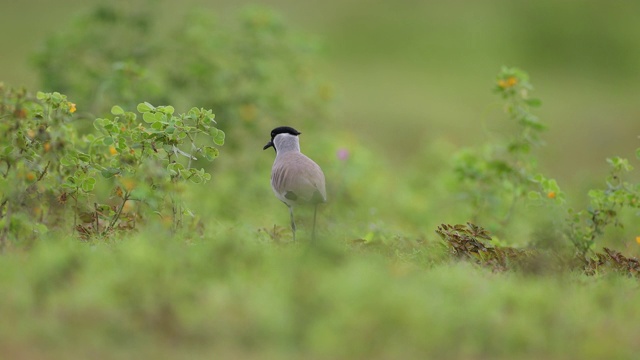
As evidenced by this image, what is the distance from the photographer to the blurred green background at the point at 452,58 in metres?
22.7

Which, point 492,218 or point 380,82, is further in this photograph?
point 380,82

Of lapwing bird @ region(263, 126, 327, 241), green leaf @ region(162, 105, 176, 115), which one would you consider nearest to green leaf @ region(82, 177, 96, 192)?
green leaf @ region(162, 105, 176, 115)

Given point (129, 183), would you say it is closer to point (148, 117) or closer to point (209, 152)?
point (148, 117)

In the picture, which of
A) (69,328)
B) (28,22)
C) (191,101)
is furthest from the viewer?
(28,22)

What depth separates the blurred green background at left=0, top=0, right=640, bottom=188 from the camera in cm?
2270

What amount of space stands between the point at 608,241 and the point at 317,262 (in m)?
4.38

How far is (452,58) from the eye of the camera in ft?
93.8

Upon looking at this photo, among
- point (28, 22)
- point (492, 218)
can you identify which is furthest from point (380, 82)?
point (492, 218)

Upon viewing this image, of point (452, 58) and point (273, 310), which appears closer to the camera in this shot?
point (273, 310)

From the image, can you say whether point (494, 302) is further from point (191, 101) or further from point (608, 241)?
point (191, 101)

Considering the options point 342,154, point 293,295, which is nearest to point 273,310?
point 293,295

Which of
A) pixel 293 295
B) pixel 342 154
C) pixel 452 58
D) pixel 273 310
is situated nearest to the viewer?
pixel 273 310

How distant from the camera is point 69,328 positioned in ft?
13.1

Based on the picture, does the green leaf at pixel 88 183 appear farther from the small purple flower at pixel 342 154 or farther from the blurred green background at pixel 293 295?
the small purple flower at pixel 342 154
